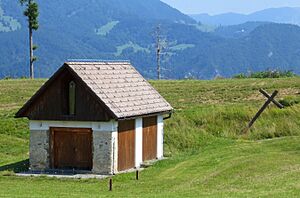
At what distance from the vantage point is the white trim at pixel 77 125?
3166 cm

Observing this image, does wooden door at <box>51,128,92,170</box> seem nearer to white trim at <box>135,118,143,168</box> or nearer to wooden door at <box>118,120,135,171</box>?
wooden door at <box>118,120,135,171</box>

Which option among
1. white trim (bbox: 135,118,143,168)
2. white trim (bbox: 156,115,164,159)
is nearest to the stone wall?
white trim (bbox: 135,118,143,168)

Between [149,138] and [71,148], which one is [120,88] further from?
[71,148]

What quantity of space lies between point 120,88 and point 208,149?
5.55 m

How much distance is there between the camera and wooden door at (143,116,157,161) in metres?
35.0

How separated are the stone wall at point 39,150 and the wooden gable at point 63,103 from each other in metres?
0.74

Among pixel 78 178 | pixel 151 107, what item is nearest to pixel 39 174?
pixel 78 178

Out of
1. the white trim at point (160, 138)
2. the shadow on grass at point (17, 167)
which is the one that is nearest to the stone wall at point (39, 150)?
the shadow on grass at point (17, 167)

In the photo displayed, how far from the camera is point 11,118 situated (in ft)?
143

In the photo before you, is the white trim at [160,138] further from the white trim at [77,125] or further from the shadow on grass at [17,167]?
the shadow on grass at [17,167]

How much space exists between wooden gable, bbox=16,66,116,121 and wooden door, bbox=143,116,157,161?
3.85 meters

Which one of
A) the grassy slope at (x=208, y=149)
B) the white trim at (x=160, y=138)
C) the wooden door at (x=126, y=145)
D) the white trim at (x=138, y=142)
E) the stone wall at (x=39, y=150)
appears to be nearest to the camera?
the grassy slope at (x=208, y=149)

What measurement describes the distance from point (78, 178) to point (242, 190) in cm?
913

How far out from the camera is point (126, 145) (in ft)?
108
